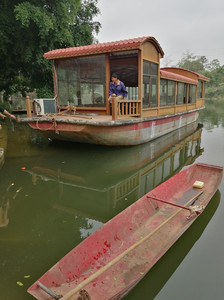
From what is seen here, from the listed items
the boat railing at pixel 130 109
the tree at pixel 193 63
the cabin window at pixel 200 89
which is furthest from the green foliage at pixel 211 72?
the boat railing at pixel 130 109

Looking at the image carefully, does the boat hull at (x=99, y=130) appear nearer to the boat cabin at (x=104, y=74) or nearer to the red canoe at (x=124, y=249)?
the boat cabin at (x=104, y=74)

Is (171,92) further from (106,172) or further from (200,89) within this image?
(200,89)

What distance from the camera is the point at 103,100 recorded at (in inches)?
281

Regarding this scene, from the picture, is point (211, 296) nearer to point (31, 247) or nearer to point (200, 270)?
point (200, 270)

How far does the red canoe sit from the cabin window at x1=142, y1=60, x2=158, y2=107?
3.88m

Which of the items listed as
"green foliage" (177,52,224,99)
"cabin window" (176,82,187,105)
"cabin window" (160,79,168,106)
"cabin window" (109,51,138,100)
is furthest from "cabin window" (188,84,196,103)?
"green foliage" (177,52,224,99)

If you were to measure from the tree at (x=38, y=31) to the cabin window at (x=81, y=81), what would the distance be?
3.14 metres

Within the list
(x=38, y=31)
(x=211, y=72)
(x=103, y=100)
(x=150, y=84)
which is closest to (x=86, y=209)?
(x=103, y=100)

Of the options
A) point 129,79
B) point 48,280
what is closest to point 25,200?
point 48,280

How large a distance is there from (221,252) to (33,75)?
12.4 m

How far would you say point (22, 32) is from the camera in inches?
404

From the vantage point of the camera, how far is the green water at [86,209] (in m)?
2.25

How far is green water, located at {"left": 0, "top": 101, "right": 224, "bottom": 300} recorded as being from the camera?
225 centimetres

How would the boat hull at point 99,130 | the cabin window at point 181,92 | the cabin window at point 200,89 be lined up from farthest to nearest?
the cabin window at point 200,89
the cabin window at point 181,92
the boat hull at point 99,130
